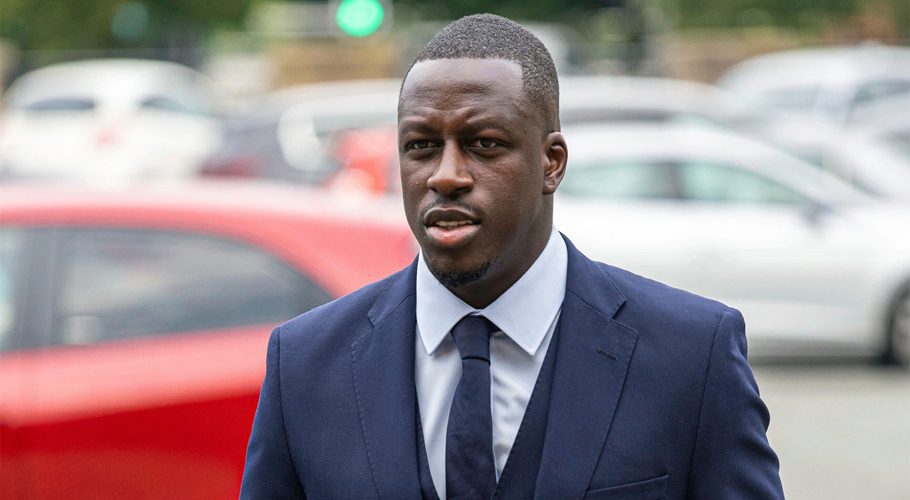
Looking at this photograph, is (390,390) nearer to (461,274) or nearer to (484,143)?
(461,274)

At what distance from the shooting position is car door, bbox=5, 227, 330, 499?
4.27 metres

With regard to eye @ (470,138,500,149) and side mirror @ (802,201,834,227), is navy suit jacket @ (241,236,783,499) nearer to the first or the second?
eye @ (470,138,500,149)

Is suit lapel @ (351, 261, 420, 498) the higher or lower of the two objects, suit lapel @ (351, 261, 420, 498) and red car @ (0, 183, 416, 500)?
the higher

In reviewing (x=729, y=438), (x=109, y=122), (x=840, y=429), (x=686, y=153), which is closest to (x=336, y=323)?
(x=729, y=438)

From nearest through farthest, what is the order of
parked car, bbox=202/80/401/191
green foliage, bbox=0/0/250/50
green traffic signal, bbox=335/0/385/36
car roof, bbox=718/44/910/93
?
parked car, bbox=202/80/401/191 < green traffic signal, bbox=335/0/385/36 < car roof, bbox=718/44/910/93 < green foliage, bbox=0/0/250/50

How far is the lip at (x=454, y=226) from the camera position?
2166mm

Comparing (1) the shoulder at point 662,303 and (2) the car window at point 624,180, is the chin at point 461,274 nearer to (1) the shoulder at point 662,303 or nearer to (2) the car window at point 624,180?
(1) the shoulder at point 662,303

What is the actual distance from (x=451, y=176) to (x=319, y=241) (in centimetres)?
263

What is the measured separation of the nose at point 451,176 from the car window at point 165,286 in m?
2.49

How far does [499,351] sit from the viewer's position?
2279 mm

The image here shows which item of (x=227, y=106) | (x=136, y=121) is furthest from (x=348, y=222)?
(x=227, y=106)

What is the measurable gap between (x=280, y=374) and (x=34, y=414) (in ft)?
7.27

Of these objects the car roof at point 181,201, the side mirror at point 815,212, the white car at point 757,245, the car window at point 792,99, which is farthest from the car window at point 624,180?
the car window at point 792,99

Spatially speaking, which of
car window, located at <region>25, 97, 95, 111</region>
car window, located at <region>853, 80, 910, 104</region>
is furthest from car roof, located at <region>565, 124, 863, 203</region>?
car window, located at <region>25, 97, 95, 111</region>
